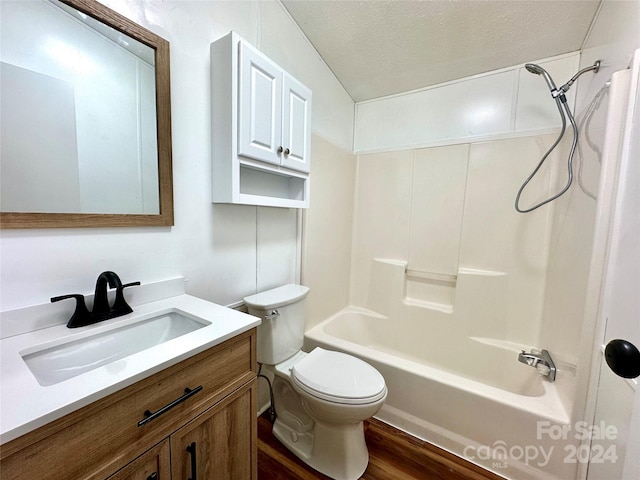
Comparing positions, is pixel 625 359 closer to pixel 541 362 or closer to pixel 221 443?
pixel 221 443

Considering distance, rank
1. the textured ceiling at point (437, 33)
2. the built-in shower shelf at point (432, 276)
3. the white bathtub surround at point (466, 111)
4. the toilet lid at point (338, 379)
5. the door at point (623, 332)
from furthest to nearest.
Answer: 1. the built-in shower shelf at point (432, 276)
2. the white bathtub surround at point (466, 111)
3. the textured ceiling at point (437, 33)
4. the toilet lid at point (338, 379)
5. the door at point (623, 332)

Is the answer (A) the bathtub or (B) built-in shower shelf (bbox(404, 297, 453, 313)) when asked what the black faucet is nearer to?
(A) the bathtub

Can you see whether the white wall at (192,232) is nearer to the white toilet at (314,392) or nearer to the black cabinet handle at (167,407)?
the white toilet at (314,392)

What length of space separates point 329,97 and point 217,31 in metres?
0.98

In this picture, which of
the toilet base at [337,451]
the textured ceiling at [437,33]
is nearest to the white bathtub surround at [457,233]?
the textured ceiling at [437,33]

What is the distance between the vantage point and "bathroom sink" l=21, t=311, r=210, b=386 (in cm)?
65

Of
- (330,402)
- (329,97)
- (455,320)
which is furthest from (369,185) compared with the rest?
(330,402)

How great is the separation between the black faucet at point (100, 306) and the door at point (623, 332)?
1323 mm

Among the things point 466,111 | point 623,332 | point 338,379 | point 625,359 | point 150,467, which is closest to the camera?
point 625,359

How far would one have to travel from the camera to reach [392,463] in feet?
4.25

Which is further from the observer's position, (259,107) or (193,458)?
(259,107)

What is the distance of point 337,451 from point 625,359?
3.88ft

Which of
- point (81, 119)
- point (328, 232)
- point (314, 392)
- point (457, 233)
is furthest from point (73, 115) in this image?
point (457, 233)

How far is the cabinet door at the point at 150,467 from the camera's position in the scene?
0.57 metres
